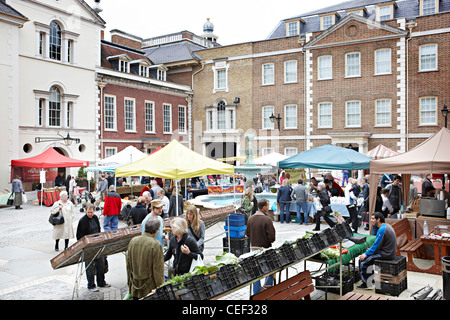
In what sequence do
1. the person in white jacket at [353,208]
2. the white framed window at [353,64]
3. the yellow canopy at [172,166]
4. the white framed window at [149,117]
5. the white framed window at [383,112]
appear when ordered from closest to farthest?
the yellow canopy at [172,166] < the person in white jacket at [353,208] < the white framed window at [383,112] < the white framed window at [353,64] < the white framed window at [149,117]

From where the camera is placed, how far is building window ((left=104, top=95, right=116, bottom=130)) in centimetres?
2838

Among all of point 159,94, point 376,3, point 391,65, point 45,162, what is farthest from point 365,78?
point 45,162

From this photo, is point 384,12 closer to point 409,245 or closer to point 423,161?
point 423,161

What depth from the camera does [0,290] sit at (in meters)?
7.42

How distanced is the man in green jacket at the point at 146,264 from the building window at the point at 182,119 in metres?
29.6

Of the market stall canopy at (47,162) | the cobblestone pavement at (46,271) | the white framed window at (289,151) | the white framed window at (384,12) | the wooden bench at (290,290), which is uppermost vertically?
the white framed window at (384,12)

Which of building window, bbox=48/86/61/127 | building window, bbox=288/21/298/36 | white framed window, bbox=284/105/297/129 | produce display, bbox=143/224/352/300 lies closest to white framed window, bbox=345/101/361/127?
white framed window, bbox=284/105/297/129

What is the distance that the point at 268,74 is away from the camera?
31.5 metres

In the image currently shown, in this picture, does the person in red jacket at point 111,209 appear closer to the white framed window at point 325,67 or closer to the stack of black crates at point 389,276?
the stack of black crates at point 389,276

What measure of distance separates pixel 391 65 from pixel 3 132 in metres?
24.6

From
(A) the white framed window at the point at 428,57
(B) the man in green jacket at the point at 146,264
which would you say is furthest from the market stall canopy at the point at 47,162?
(A) the white framed window at the point at 428,57

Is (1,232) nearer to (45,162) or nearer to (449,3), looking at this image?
(45,162)

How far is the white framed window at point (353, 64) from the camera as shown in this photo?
2767cm

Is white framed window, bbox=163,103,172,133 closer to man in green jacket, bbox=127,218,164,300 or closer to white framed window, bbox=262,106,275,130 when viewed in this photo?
white framed window, bbox=262,106,275,130
